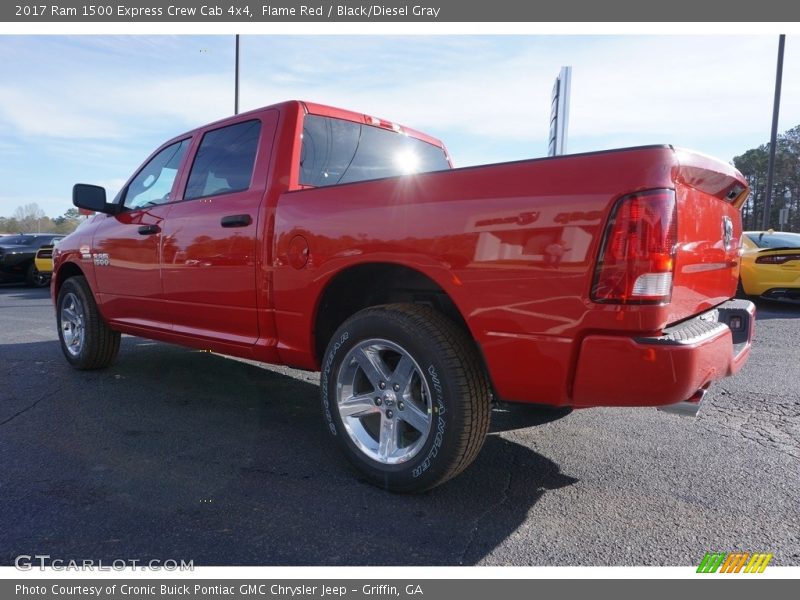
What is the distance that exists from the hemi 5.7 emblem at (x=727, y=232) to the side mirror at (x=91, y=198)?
421 centimetres

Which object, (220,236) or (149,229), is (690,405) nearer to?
(220,236)

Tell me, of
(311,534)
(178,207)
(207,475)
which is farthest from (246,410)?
(311,534)

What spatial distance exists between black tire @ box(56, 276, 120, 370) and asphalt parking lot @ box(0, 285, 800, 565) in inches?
19.8

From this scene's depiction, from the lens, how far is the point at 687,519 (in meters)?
2.42

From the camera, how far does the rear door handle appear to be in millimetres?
3281

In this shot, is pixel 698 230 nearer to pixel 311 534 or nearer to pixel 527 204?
pixel 527 204

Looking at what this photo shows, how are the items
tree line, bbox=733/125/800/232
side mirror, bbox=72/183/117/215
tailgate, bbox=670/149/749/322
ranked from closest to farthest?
tailgate, bbox=670/149/749/322 → side mirror, bbox=72/183/117/215 → tree line, bbox=733/125/800/232

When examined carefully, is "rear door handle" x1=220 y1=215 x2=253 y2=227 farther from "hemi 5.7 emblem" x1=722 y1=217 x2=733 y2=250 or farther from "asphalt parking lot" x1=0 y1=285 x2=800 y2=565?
"hemi 5.7 emblem" x1=722 y1=217 x2=733 y2=250

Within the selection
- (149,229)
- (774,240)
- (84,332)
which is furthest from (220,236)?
(774,240)

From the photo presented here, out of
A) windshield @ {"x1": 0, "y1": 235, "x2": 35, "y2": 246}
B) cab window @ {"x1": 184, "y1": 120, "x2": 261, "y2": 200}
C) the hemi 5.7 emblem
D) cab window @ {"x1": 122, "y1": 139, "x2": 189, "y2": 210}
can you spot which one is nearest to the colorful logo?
the hemi 5.7 emblem

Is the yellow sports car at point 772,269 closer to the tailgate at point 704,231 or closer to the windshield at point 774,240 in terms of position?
the windshield at point 774,240

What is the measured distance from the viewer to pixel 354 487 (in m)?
2.72

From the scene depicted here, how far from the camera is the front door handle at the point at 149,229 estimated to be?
13.1ft

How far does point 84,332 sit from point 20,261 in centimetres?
1179
